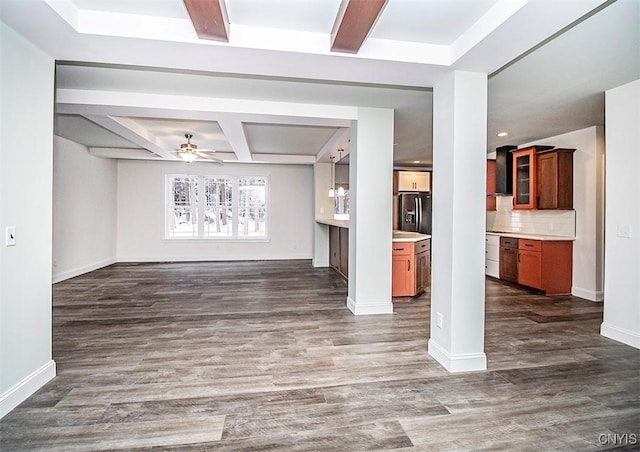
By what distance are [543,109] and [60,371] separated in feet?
17.8

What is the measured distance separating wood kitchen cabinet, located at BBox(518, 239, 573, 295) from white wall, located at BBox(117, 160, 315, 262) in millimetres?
4541

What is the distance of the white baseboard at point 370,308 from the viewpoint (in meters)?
3.89

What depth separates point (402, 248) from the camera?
177 inches

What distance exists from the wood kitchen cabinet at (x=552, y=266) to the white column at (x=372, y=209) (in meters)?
2.61

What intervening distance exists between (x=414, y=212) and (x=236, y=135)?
15.6ft

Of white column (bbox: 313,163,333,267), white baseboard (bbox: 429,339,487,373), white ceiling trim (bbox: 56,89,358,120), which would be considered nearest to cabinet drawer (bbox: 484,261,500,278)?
white column (bbox: 313,163,333,267)

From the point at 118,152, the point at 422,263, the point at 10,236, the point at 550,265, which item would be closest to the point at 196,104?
the point at 10,236

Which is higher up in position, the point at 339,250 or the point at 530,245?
the point at 530,245

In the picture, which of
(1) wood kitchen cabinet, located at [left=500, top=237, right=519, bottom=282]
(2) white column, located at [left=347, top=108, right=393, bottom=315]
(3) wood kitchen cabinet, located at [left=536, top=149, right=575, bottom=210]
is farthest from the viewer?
(1) wood kitchen cabinet, located at [left=500, top=237, right=519, bottom=282]

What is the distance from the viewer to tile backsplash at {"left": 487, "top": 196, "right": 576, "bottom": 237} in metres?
5.00

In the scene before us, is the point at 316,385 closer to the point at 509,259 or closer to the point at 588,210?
the point at 509,259

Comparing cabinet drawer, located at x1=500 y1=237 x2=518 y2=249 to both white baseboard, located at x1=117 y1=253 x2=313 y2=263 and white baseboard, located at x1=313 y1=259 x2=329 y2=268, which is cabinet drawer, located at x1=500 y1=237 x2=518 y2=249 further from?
white baseboard, located at x1=117 y1=253 x2=313 y2=263

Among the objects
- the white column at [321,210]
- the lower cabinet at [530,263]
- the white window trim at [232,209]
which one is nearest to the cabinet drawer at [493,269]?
the lower cabinet at [530,263]

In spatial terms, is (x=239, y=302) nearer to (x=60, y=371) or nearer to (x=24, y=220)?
(x=60, y=371)
